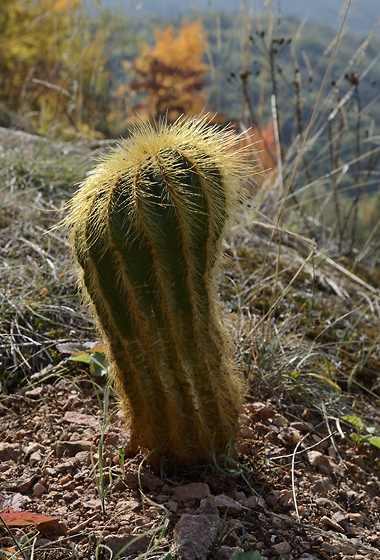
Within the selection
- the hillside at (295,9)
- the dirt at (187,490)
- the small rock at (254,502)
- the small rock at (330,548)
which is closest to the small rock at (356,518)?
the dirt at (187,490)

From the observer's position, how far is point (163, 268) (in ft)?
4.02

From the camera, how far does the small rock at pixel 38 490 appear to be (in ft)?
4.48

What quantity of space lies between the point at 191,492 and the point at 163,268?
1.96ft

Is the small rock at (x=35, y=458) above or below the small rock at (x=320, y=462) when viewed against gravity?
A: above

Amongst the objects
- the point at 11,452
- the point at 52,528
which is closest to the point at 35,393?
the point at 11,452

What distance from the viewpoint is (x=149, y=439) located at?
4.65 feet

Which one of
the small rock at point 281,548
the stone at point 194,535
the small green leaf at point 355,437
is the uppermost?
the stone at point 194,535

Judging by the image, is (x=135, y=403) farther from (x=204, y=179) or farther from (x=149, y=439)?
(x=204, y=179)

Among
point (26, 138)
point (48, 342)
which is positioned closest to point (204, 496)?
point (48, 342)

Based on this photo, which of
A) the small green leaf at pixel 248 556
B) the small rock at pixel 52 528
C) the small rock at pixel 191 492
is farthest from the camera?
the small rock at pixel 191 492

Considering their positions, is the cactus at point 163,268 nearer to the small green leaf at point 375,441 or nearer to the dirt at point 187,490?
the dirt at point 187,490

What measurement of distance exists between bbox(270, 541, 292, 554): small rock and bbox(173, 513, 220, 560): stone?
0.48ft

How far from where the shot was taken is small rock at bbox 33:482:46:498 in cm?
137

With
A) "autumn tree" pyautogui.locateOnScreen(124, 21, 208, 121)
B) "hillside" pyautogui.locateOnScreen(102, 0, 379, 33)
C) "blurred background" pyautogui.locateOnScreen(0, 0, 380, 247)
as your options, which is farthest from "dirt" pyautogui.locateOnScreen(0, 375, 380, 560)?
"autumn tree" pyautogui.locateOnScreen(124, 21, 208, 121)
